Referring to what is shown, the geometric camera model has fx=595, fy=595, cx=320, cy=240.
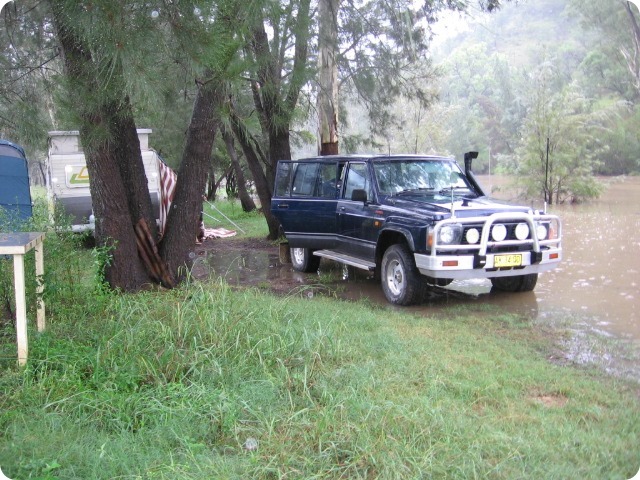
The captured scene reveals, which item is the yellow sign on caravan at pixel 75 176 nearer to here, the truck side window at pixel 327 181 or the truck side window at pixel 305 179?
the truck side window at pixel 305 179

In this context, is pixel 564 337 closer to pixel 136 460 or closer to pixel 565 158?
pixel 136 460

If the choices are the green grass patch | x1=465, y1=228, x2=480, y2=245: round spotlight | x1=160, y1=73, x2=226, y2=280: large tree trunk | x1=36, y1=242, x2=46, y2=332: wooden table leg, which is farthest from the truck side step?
x1=36, y1=242, x2=46, y2=332: wooden table leg

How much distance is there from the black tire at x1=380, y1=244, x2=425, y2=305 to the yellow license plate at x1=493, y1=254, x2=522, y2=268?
2.87 ft

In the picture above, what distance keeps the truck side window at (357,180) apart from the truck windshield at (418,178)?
0.57ft

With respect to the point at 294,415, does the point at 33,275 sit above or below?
above

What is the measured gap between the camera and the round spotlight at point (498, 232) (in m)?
6.63

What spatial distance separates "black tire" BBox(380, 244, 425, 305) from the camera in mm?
6938

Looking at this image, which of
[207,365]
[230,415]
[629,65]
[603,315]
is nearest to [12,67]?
[207,365]

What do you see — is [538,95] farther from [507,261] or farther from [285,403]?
[285,403]

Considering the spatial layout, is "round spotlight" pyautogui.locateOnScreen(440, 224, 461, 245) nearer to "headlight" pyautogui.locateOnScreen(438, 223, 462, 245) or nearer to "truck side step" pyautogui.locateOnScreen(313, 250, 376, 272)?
"headlight" pyautogui.locateOnScreen(438, 223, 462, 245)

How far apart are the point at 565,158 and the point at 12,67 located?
18.9m

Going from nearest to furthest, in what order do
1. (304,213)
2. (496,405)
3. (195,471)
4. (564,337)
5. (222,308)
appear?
(195,471) → (496,405) → (222,308) → (564,337) → (304,213)

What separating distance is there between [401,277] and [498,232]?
4.13 feet

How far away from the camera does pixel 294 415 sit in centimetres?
343
